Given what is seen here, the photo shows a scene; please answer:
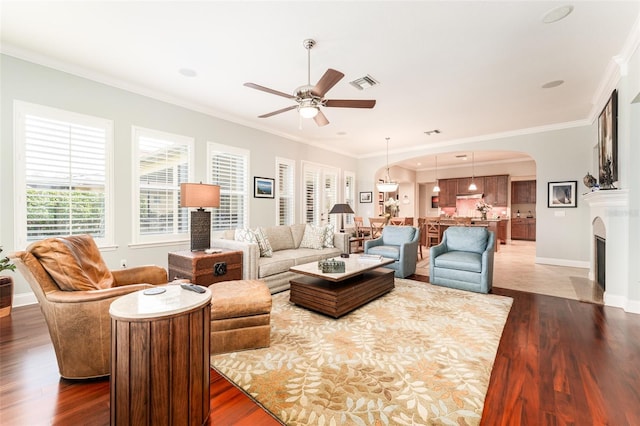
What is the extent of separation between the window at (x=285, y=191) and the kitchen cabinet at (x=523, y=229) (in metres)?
9.19

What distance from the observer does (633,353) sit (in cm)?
234

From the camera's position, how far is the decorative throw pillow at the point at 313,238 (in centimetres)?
513

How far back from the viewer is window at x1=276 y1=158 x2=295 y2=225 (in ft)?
20.4

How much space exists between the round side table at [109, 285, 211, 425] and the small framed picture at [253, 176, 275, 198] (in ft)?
14.3

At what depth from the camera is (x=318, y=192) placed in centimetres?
729

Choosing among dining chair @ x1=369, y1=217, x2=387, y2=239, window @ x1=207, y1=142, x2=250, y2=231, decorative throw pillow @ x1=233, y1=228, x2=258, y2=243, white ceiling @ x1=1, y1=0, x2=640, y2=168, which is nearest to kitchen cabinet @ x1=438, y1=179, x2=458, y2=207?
dining chair @ x1=369, y1=217, x2=387, y2=239

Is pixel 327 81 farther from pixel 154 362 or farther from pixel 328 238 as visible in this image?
pixel 328 238

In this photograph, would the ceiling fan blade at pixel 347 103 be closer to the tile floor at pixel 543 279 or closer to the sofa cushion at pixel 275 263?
the sofa cushion at pixel 275 263

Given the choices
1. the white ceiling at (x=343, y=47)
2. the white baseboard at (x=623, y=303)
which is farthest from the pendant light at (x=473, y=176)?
the white baseboard at (x=623, y=303)

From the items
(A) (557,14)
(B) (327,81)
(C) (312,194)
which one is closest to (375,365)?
(B) (327,81)

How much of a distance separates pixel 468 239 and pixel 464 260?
22.0 inches

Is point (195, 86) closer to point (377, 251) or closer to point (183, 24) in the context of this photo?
point (183, 24)

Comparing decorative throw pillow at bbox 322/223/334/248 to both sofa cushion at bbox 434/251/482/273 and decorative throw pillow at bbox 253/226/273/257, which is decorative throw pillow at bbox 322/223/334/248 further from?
sofa cushion at bbox 434/251/482/273

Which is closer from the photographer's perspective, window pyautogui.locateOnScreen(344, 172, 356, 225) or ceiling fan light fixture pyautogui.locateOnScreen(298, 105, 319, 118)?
ceiling fan light fixture pyautogui.locateOnScreen(298, 105, 319, 118)
